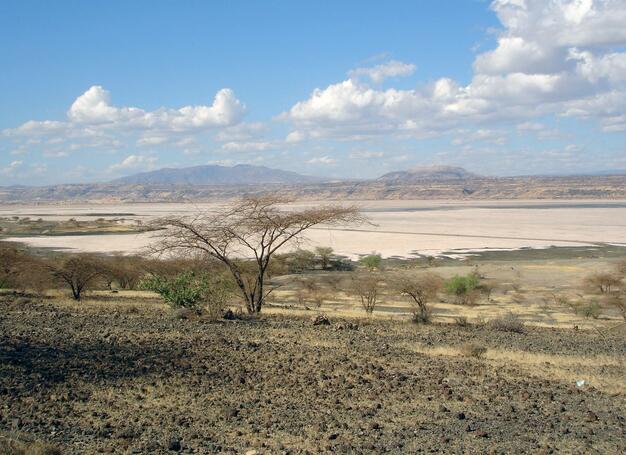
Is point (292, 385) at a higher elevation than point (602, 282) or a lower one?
higher

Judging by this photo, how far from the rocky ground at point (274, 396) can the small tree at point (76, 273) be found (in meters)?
10.2

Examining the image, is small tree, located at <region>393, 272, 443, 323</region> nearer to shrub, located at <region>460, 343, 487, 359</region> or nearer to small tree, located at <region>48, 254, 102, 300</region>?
shrub, located at <region>460, 343, 487, 359</region>

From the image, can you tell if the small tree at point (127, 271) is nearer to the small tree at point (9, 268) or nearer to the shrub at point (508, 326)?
the small tree at point (9, 268)

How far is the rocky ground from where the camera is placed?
7848 mm

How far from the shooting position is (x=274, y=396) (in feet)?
32.4

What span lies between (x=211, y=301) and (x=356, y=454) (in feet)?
37.7

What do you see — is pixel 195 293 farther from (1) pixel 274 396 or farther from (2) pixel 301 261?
(2) pixel 301 261

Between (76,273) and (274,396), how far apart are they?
59.6 ft

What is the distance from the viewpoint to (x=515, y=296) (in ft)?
132

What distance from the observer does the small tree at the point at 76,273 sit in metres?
25.2

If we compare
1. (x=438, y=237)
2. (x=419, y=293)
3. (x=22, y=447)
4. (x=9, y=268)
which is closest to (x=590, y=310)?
(x=419, y=293)

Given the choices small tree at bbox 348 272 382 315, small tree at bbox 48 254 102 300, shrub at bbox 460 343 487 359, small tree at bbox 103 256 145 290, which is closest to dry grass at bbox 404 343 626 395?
shrub at bbox 460 343 487 359

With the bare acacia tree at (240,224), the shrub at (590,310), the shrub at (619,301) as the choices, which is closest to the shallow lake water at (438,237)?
the shrub at (619,301)

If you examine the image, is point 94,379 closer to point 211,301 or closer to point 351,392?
point 351,392
